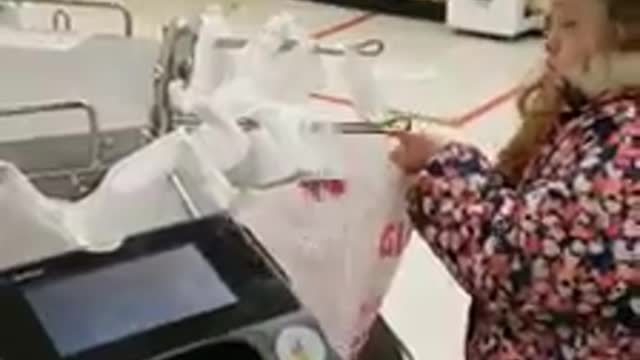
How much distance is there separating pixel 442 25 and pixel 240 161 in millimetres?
4603

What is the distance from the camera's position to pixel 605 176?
125cm

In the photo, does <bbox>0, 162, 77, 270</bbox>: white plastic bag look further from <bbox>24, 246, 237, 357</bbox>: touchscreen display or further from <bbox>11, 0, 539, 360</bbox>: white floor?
<bbox>11, 0, 539, 360</bbox>: white floor

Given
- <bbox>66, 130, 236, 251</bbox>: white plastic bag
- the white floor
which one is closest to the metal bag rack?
<bbox>66, 130, 236, 251</bbox>: white plastic bag

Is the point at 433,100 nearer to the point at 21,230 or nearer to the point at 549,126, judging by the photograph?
the point at 549,126

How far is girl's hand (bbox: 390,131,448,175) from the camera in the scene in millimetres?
1460

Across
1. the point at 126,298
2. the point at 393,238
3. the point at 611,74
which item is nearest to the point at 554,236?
the point at 611,74

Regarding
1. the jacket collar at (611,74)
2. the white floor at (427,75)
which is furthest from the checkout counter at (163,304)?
the white floor at (427,75)

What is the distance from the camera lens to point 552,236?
4.17ft

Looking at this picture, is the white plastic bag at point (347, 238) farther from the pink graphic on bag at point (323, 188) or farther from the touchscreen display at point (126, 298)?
the touchscreen display at point (126, 298)

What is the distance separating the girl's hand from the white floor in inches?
50.5

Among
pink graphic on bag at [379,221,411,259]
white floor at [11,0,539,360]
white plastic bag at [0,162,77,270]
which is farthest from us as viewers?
white floor at [11,0,539,360]

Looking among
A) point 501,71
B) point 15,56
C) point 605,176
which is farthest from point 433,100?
point 605,176

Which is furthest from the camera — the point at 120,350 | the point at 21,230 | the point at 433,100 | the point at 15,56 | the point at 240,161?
the point at 433,100

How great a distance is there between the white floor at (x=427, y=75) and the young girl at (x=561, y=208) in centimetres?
137
